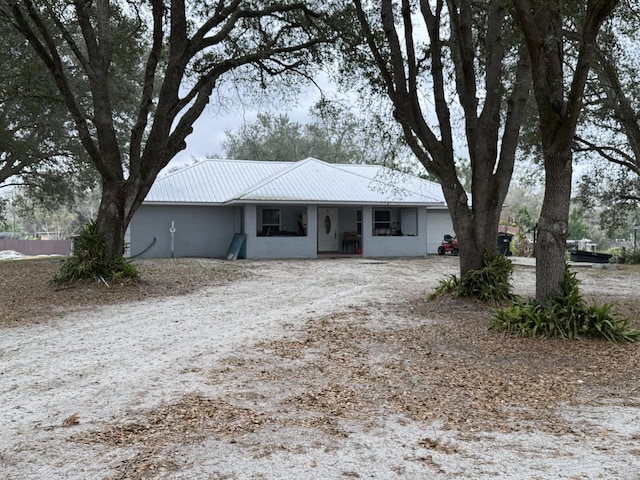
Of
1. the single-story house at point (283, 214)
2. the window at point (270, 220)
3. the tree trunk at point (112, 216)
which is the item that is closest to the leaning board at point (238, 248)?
the single-story house at point (283, 214)

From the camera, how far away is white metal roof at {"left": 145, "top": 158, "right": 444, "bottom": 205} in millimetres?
19750

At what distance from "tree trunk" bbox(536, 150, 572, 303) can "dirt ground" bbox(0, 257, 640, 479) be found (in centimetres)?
92

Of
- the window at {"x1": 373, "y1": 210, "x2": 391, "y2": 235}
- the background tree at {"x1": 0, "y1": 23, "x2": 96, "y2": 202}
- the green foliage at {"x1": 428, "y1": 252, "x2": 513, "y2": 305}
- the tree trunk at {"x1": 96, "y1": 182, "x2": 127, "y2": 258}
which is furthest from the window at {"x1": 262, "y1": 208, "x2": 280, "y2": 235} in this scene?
the green foliage at {"x1": 428, "y1": 252, "x2": 513, "y2": 305}

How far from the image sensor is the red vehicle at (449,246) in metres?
22.8

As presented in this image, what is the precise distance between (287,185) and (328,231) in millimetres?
3103

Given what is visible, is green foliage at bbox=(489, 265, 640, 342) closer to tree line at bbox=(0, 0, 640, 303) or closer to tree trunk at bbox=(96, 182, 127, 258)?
tree line at bbox=(0, 0, 640, 303)

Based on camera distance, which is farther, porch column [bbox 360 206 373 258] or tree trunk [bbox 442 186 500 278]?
porch column [bbox 360 206 373 258]

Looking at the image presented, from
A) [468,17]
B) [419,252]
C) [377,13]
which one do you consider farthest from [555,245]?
[419,252]

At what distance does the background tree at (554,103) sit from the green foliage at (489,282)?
222 centimetres

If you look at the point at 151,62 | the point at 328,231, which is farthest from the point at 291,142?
the point at 151,62

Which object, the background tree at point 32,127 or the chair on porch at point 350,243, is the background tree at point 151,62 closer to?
the background tree at point 32,127

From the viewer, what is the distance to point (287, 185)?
20656 millimetres

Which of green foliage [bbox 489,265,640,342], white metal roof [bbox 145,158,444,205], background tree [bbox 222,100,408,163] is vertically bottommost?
green foliage [bbox 489,265,640,342]

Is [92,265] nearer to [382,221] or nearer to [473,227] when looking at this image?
[473,227]
